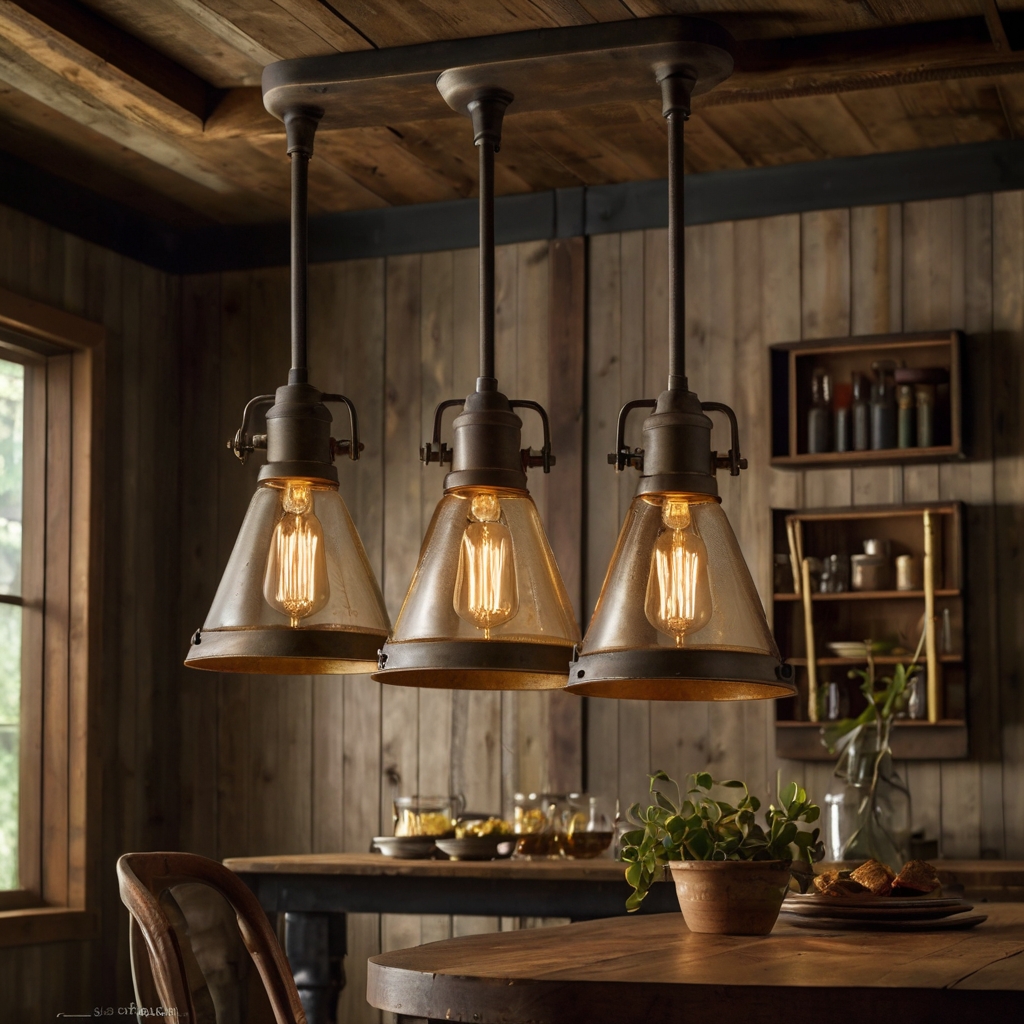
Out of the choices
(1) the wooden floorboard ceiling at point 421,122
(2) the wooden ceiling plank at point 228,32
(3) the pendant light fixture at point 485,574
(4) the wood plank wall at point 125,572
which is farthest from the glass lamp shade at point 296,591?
(4) the wood plank wall at point 125,572

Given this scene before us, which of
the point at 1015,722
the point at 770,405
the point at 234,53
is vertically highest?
the point at 234,53

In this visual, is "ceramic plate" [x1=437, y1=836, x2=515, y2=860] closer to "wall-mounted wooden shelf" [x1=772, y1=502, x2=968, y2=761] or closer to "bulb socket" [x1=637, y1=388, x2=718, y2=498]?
"wall-mounted wooden shelf" [x1=772, y1=502, x2=968, y2=761]

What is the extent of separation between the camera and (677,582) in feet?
7.11

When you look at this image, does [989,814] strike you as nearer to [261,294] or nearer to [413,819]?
[413,819]

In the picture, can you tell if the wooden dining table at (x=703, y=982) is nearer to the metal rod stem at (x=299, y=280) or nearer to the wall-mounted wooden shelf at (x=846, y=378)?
the metal rod stem at (x=299, y=280)

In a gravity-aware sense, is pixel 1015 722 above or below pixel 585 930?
above

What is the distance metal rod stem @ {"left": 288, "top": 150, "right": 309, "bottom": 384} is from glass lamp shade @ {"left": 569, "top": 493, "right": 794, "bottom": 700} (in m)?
0.59

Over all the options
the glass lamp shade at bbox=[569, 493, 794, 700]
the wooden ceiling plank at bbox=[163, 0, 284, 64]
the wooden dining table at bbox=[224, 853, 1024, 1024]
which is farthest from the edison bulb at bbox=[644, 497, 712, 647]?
the wooden ceiling plank at bbox=[163, 0, 284, 64]

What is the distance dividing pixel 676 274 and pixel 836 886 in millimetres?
→ 981

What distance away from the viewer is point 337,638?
2.36 meters

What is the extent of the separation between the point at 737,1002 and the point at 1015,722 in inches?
104

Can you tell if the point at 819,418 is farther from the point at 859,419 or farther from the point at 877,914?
the point at 877,914

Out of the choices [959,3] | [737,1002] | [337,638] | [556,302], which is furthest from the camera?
[556,302]

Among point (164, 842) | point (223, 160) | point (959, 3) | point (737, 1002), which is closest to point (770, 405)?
point (959, 3)
